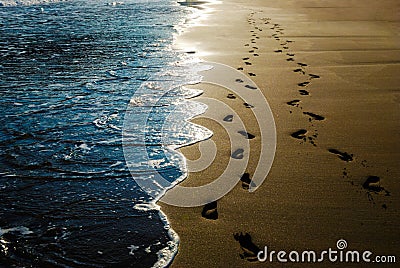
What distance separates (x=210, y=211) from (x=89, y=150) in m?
1.73

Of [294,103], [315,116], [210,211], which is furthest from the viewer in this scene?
[294,103]

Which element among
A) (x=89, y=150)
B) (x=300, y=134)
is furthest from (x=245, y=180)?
(x=89, y=150)

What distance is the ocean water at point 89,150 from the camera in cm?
263

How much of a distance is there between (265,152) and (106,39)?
8030mm

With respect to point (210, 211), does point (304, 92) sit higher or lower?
higher

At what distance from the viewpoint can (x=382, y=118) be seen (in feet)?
14.8

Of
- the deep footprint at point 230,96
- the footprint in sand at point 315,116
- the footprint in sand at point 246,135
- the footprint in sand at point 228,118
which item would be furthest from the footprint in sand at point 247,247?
the deep footprint at point 230,96

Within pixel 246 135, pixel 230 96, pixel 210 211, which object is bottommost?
pixel 210 211

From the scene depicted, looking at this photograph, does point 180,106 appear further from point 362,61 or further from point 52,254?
point 362,61

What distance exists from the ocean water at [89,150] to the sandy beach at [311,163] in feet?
0.99

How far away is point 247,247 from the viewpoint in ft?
8.27

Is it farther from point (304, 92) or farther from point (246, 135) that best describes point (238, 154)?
point (304, 92)

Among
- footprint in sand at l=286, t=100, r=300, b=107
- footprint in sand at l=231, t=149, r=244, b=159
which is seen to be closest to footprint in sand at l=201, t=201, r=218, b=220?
footprint in sand at l=231, t=149, r=244, b=159

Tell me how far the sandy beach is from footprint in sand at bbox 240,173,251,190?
18mm
